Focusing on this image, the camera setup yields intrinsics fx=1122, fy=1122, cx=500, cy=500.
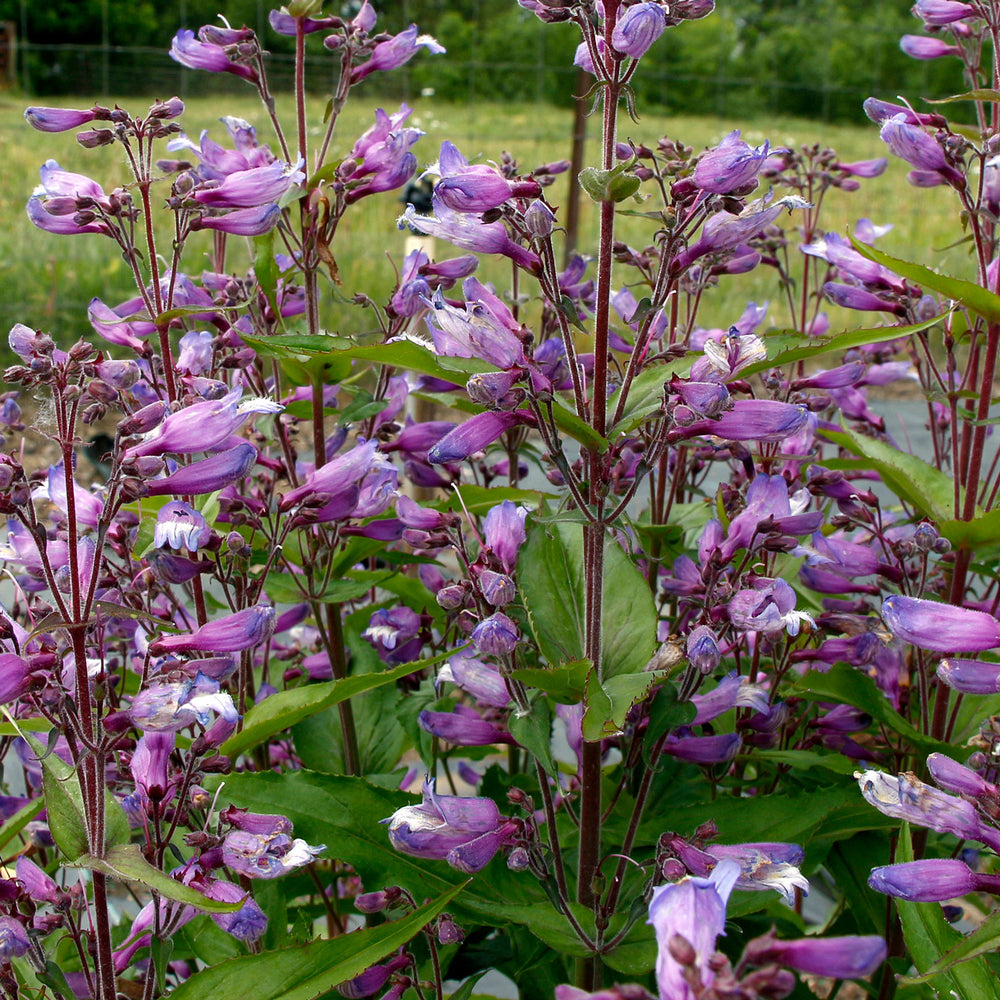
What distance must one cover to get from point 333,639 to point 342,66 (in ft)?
3.75

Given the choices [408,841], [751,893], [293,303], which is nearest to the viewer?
[408,841]

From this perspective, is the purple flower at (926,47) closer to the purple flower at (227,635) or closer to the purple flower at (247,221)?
the purple flower at (247,221)

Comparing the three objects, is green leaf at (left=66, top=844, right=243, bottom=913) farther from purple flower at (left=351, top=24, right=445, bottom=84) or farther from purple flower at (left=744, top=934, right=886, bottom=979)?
purple flower at (left=351, top=24, right=445, bottom=84)

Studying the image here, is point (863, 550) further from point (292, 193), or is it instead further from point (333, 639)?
point (292, 193)

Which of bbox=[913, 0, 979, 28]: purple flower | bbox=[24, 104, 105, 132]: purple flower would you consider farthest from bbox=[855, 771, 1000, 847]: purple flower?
bbox=[24, 104, 105, 132]: purple flower

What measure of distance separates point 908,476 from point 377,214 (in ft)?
28.2

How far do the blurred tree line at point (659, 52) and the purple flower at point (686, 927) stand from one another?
16.4 m

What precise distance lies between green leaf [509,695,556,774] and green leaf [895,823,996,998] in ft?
1.60

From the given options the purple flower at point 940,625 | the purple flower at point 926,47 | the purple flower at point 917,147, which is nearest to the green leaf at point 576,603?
the purple flower at point 940,625

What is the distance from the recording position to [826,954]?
82 centimetres

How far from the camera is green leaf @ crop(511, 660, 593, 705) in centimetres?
145

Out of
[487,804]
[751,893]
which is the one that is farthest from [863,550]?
[487,804]

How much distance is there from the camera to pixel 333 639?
2236 mm

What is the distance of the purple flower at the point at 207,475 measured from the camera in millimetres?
1487
